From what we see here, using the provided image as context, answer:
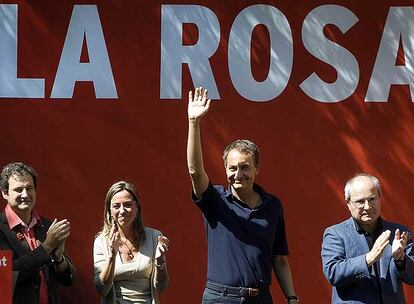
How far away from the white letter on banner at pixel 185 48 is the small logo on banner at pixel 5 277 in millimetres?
2154

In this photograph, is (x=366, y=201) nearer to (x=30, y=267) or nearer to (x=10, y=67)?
(x=30, y=267)

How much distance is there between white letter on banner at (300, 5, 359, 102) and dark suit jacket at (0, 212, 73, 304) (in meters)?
2.12

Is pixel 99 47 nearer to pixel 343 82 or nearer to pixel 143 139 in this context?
pixel 143 139

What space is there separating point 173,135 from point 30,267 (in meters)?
1.60

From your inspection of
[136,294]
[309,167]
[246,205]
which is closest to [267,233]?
[246,205]

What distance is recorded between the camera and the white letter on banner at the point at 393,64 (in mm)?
6973

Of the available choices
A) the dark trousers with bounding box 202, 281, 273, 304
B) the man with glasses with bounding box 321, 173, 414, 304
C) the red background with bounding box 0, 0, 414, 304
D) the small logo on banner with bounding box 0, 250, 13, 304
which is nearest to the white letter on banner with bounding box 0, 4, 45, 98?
the red background with bounding box 0, 0, 414, 304

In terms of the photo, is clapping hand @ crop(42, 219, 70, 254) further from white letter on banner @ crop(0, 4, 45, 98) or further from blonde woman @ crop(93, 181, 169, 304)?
white letter on banner @ crop(0, 4, 45, 98)

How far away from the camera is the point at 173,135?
7.02m

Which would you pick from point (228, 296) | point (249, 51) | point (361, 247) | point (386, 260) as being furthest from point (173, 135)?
point (386, 260)

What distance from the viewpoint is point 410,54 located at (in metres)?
6.97

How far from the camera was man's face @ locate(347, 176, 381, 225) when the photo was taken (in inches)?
219

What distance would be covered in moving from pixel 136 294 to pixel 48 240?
0.63 m

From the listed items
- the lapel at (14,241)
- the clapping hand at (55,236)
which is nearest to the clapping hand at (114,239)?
the clapping hand at (55,236)
